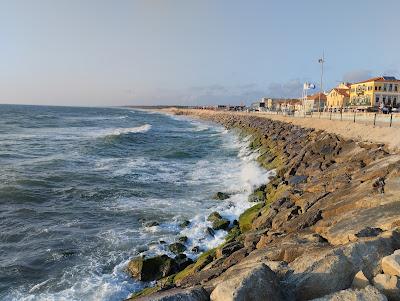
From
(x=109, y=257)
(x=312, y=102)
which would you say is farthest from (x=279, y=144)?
(x=312, y=102)

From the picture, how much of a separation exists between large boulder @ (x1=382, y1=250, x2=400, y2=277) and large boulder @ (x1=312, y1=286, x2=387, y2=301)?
53 centimetres

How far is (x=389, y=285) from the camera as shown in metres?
4.87

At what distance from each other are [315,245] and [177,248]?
5533mm

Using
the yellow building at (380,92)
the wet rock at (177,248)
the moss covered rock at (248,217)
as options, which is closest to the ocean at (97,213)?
the wet rock at (177,248)

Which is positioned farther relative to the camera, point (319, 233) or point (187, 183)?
point (187, 183)

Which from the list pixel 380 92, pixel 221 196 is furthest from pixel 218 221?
pixel 380 92

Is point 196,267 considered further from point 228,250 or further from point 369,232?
point 369,232

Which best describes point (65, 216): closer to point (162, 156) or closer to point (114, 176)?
point (114, 176)

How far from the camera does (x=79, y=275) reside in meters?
10.3

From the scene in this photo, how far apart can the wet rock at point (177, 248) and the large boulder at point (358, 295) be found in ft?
23.2

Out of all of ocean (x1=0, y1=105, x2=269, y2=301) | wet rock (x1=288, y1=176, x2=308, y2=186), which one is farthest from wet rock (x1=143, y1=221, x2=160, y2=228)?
wet rock (x1=288, y1=176, x2=308, y2=186)

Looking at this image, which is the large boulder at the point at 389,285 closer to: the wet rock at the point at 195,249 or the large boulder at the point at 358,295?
the large boulder at the point at 358,295

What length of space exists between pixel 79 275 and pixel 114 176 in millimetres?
11924

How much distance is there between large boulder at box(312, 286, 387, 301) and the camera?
4594mm
